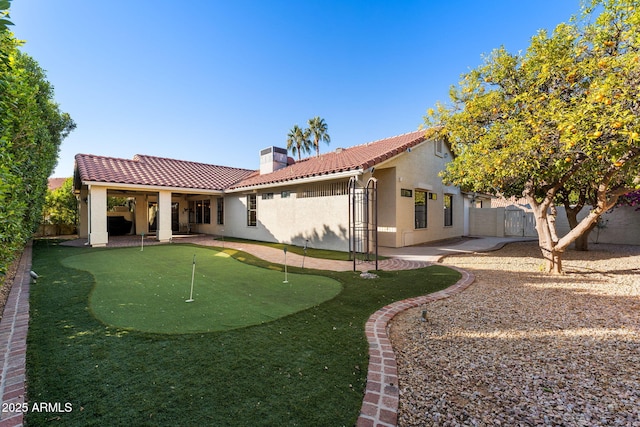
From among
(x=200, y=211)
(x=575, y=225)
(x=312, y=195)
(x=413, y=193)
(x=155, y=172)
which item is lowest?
(x=575, y=225)

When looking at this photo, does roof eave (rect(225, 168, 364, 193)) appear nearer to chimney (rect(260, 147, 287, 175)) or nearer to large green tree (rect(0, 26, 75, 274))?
chimney (rect(260, 147, 287, 175))

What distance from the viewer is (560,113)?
5531 millimetres

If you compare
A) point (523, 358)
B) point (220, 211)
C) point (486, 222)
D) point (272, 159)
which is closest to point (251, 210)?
point (272, 159)

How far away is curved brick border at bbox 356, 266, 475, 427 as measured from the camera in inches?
88.5

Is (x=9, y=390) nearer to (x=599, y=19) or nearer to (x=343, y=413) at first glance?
(x=343, y=413)

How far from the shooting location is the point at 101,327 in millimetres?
3791

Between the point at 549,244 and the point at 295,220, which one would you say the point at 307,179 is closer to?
the point at 295,220

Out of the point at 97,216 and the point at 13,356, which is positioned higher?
the point at 97,216

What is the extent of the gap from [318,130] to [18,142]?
3429cm

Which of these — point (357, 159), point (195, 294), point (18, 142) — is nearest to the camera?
point (195, 294)

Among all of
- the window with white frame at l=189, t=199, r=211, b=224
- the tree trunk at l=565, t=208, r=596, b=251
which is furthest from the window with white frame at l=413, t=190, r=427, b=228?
the window with white frame at l=189, t=199, r=211, b=224

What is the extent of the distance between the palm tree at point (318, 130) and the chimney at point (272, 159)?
21.0 metres

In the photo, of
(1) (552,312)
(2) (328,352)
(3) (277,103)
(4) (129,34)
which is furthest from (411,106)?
(2) (328,352)

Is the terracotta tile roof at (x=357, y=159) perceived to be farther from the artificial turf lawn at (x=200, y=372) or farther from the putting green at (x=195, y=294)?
the artificial turf lawn at (x=200, y=372)
